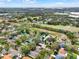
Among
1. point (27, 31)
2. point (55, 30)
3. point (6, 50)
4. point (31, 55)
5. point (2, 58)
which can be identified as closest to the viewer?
point (2, 58)

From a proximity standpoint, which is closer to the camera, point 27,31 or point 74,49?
point 74,49

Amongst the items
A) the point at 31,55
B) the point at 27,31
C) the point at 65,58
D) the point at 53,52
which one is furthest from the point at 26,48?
the point at 27,31

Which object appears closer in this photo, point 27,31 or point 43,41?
point 43,41

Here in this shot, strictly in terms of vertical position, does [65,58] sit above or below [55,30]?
above

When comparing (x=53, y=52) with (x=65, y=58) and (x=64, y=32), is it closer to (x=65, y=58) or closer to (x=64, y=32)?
(x=65, y=58)

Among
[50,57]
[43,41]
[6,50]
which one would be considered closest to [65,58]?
[50,57]

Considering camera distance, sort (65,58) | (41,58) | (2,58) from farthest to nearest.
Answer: (2,58)
(41,58)
(65,58)

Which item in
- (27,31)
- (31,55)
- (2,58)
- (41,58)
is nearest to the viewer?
(41,58)

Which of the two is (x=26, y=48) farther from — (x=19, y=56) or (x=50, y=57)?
(x=50, y=57)

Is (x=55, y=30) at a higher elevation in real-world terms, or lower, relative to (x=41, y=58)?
lower
